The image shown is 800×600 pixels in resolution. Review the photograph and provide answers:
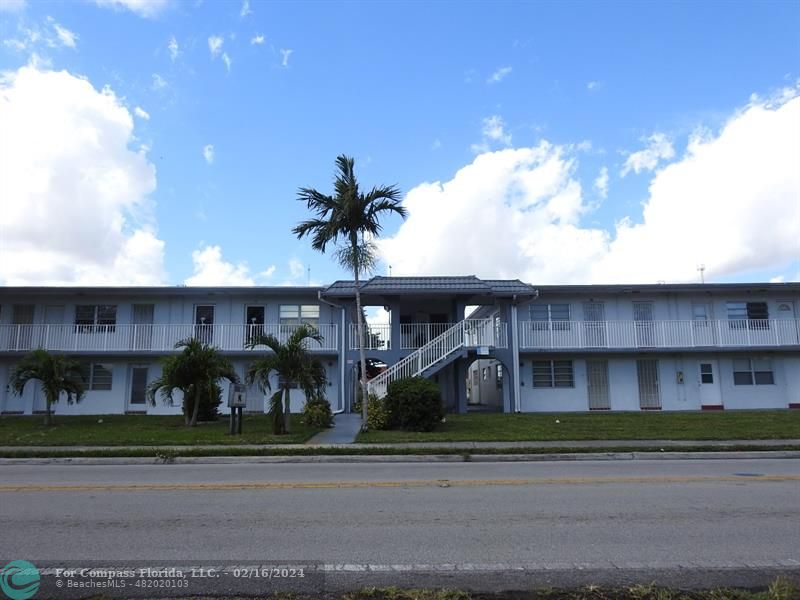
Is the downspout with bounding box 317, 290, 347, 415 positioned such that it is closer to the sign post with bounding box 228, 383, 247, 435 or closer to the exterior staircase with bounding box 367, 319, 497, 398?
the exterior staircase with bounding box 367, 319, 497, 398

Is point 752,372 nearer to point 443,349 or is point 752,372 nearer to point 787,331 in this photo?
point 787,331

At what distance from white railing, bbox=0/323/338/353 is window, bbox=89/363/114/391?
1.30 metres

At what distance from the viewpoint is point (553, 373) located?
25.5 m

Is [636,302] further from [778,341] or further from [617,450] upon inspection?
[617,450]

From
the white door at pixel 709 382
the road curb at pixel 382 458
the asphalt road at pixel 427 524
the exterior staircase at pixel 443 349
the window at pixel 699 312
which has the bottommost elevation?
the asphalt road at pixel 427 524

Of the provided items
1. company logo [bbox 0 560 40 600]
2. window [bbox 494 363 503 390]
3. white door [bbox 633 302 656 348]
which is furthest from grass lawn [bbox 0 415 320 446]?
white door [bbox 633 302 656 348]

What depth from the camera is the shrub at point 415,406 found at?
16.2m

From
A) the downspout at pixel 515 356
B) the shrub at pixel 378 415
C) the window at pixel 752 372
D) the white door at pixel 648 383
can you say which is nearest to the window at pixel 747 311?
the window at pixel 752 372

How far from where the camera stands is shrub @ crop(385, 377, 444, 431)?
1623cm

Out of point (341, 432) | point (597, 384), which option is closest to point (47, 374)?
point (341, 432)

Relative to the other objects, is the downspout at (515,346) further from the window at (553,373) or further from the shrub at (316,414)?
the shrub at (316,414)

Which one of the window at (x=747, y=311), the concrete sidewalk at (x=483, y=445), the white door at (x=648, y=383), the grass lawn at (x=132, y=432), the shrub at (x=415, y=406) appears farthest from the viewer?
the window at (x=747, y=311)

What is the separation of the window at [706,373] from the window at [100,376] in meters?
25.4

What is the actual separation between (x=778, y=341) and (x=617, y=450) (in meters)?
16.7
